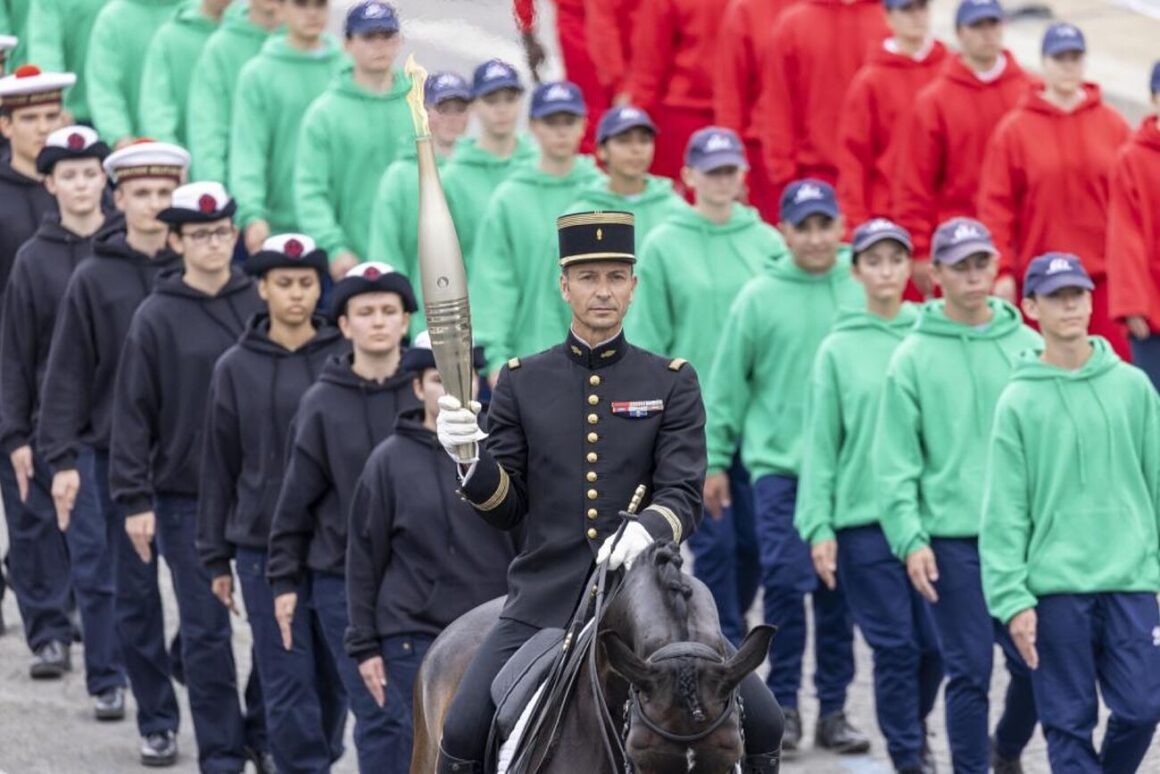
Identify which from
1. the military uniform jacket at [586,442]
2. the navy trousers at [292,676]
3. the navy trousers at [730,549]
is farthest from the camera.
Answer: the navy trousers at [730,549]

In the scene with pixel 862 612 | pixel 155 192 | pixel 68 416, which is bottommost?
pixel 862 612

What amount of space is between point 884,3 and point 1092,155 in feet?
7.10

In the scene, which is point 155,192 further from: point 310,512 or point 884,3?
point 884,3

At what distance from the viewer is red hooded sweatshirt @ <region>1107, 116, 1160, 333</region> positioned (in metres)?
17.5

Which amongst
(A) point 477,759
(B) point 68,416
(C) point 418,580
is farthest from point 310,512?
(A) point 477,759

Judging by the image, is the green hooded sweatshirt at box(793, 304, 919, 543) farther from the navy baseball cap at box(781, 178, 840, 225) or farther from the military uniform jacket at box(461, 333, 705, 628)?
the military uniform jacket at box(461, 333, 705, 628)

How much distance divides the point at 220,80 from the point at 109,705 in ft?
16.6

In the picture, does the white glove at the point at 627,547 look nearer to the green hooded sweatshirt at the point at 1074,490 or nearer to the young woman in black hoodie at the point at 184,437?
the green hooded sweatshirt at the point at 1074,490

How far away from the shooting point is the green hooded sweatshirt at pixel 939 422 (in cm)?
1536

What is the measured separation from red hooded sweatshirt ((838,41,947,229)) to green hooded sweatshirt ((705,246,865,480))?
7.27ft

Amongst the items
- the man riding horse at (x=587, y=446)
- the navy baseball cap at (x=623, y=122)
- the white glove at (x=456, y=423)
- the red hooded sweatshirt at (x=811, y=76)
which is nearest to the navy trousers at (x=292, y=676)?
the navy baseball cap at (x=623, y=122)

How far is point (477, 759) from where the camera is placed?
11547mm

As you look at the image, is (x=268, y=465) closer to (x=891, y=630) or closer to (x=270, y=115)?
(x=891, y=630)

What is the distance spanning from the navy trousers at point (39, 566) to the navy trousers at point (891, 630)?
4623 mm
